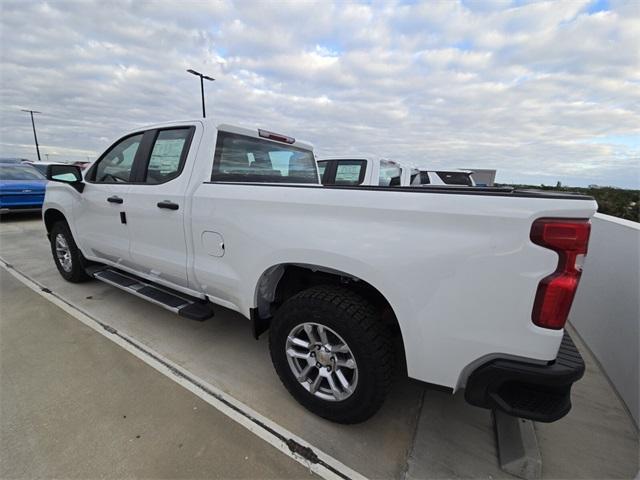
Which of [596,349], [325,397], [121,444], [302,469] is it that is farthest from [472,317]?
[596,349]

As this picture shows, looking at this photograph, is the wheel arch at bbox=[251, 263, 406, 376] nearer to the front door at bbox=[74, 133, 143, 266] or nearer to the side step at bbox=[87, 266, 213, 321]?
the side step at bbox=[87, 266, 213, 321]

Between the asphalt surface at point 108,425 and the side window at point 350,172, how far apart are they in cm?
507

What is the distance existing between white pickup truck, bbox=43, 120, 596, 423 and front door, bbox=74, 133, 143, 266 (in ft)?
0.13

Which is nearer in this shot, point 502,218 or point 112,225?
point 502,218

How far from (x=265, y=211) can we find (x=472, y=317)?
Result: 136 centimetres

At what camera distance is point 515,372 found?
152 centimetres

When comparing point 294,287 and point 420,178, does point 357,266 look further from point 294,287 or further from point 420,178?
point 420,178

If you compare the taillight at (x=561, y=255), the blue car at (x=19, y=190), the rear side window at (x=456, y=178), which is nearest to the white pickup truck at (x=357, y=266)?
the taillight at (x=561, y=255)

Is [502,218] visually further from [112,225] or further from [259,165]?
[112,225]

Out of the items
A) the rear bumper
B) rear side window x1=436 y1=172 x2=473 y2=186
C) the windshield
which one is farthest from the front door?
rear side window x1=436 y1=172 x2=473 y2=186

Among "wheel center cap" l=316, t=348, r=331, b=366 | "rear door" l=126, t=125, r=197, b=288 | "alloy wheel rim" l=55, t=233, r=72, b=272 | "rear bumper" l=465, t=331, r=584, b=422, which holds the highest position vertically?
"rear door" l=126, t=125, r=197, b=288

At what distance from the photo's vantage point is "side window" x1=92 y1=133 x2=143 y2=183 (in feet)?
11.0

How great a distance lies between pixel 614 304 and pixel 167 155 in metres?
4.06

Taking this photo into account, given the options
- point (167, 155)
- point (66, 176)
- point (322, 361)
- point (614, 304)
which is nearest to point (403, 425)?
point (322, 361)
